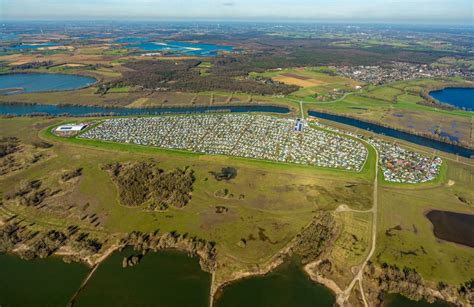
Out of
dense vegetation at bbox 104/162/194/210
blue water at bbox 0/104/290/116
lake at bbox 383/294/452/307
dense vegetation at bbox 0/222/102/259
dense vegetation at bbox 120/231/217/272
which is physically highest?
blue water at bbox 0/104/290/116

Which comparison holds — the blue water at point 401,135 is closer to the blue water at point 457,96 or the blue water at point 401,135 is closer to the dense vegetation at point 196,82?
the dense vegetation at point 196,82

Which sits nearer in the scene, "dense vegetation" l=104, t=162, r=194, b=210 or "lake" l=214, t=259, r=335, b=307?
"lake" l=214, t=259, r=335, b=307

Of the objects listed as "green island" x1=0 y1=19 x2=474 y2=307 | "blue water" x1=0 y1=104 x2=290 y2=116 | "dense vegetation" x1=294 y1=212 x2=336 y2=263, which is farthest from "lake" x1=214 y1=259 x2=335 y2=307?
→ "blue water" x1=0 y1=104 x2=290 y2=116

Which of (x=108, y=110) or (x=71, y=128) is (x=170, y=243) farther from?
(x=108, y=110)

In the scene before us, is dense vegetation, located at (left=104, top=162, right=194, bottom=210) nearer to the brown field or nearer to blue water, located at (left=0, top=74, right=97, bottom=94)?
blue water, located at (left=0, top=74, right=97, bottom=94)

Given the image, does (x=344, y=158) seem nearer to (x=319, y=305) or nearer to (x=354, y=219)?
(x=354, y=219)

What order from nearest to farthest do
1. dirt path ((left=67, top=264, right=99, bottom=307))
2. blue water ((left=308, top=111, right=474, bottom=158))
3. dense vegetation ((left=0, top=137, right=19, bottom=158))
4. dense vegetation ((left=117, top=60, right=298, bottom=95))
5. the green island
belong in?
dirt path ((left=67, top=264, right=99, bottom=307)) < the green island < dense vegetation ((left=0, top=137, right=19, bottom=158)) < blue water ((left=308, top=111, right=474, bottom=158)) < dense vegetation ((left=117, top=60, right=298, bottom=95))

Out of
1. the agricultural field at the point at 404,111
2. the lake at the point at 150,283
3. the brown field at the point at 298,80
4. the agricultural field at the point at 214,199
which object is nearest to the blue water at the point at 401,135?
the agricultural field at the point at 404,111

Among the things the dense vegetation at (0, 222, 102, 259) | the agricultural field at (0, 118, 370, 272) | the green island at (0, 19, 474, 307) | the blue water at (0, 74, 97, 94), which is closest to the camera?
the green island at (0, 19, 474, 307)

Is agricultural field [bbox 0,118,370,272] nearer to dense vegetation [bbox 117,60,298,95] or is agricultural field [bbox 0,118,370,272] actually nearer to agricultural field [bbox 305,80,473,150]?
agricultural field [bbox 305,80,473,150]

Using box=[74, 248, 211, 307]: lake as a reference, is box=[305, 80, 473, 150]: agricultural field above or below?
above
